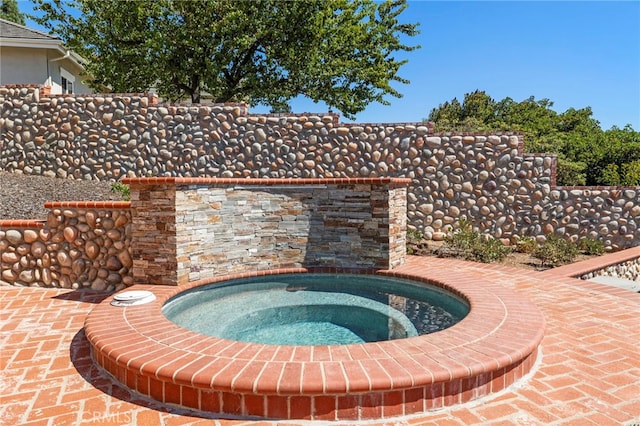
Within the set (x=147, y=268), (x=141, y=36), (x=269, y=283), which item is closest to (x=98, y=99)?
(x=141, y=36)

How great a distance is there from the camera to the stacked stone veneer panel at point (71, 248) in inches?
225

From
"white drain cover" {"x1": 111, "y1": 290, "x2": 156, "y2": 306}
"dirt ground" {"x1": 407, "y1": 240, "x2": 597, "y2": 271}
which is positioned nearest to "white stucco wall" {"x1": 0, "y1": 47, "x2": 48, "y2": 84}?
"white drain cover" {"x1": 111, "y1": 290, "x2": 156, "y2": 306}

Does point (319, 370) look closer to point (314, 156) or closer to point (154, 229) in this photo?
point (154, 229)

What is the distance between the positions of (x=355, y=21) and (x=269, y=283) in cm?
1487

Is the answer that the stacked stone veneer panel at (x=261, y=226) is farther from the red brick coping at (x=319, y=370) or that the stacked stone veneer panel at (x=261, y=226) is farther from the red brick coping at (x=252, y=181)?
the red brick coping at (x=319, y=370)

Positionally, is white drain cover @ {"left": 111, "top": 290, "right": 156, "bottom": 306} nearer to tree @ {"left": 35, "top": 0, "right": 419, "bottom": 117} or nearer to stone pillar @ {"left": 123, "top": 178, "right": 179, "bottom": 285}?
stone pillar @ {"left": 123, "top": 178, "right": 179, "bottom": 285}

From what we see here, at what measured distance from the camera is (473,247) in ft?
26.4

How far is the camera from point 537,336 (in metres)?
3.33

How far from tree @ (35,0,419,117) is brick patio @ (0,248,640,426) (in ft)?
36.3

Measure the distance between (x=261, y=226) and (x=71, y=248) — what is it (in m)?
2.87

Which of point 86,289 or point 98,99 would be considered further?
point 98,99

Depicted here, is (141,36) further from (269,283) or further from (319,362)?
(319,362)

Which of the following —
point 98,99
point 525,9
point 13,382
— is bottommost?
point 13,382

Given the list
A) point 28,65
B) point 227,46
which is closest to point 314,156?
point 227,46
